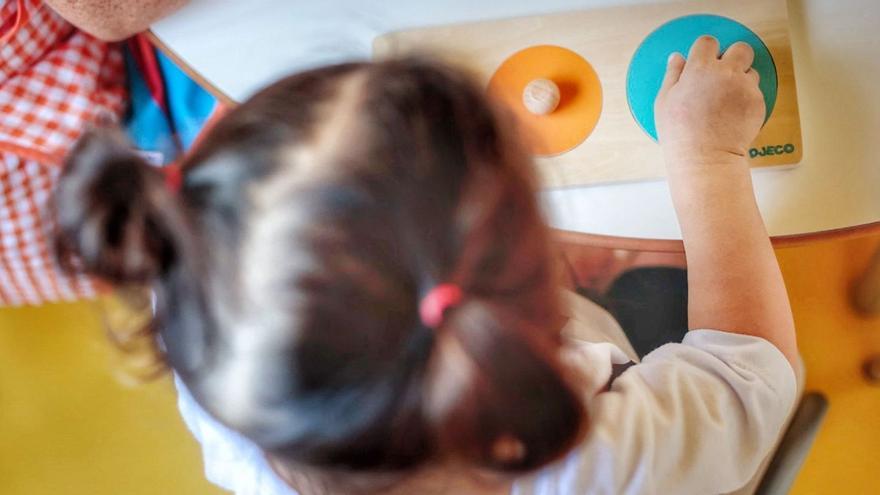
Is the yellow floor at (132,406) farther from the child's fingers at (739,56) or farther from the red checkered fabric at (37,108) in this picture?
the child's fingers at (739,56)

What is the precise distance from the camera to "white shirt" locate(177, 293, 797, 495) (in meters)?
0.51

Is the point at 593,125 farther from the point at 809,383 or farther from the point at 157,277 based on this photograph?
the point at 809,383

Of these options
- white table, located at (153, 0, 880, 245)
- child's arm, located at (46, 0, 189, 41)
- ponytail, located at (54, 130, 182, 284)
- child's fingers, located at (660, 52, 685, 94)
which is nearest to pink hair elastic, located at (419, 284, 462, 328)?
ponytail, located at (54, 130, 182, 284)

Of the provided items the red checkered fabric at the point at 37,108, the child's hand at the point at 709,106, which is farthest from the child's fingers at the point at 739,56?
the red checkered fabric at the point at 37,108

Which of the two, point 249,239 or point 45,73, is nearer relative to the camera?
point 249,239

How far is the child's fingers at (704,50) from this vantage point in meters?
0.62

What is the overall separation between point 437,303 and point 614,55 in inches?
14.8

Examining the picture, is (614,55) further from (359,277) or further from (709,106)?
(359,277)

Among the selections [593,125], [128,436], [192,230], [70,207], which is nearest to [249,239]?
[192,230]

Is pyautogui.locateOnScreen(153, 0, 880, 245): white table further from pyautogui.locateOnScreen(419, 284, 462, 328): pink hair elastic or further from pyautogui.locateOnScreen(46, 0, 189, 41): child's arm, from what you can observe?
pyautogui.locateOnScreen(419, 284, 462, 328): pink hair elastic

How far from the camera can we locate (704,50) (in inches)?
24.4

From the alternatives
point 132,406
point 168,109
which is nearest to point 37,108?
point 168,109

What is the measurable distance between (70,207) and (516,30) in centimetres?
40

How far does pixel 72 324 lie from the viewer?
1130 mm
